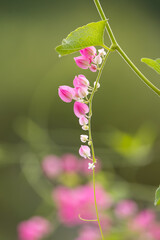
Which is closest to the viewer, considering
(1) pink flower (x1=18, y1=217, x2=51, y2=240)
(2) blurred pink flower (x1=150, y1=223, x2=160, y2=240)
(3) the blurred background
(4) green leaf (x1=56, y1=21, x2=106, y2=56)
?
(4) green leaf (x1=56, y1=21, x2=106, y2=56)

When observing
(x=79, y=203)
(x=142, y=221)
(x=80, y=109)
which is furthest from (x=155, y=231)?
(x=80, y=109)

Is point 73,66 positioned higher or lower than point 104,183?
higher

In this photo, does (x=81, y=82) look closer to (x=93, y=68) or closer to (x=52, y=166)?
(x=93, y=68)

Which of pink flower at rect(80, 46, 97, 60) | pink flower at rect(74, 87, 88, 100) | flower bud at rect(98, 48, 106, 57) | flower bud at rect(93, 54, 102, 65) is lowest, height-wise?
pink flower at rect(74, 87, 88, 100)

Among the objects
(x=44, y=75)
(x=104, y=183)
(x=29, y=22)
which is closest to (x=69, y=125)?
(x=44, y=75)

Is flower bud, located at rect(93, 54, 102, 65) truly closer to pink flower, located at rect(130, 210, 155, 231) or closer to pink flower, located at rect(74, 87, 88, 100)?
pink flower, located at rect(74, 87, 88, 100)

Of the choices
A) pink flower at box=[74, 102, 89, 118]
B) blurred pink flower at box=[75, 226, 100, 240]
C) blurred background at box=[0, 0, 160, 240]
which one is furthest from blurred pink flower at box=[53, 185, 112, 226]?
blurred background at box=[0, 0, 160, 240]

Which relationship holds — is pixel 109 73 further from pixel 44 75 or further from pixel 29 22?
pixel 29 22

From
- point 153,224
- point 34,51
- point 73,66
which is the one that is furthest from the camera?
point 34,51

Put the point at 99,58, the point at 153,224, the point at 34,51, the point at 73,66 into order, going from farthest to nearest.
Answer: the point at 34,51
the point at 73,66
the point at 153,224
the point at 99,58
